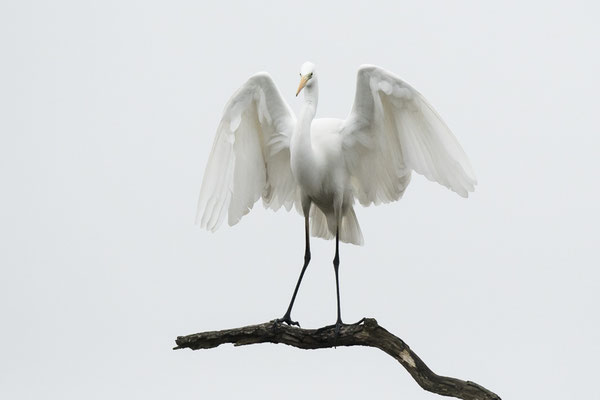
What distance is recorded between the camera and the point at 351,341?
672 centimetres

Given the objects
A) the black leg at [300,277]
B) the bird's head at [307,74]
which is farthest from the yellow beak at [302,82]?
the black leg at [300,277]

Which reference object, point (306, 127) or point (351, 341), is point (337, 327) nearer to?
point (351, 341)

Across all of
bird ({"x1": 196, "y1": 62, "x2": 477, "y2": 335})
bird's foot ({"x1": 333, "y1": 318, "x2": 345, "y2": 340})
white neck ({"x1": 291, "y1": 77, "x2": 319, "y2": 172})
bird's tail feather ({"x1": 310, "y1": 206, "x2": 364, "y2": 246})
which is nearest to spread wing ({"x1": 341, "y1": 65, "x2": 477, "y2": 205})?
bird ({"x1": 196, "y1": 62, "x2": 477, "y2": 335})

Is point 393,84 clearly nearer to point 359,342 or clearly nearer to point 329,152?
point 329,152

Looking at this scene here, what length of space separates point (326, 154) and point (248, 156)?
67 cm

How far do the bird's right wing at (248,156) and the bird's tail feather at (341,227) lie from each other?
22 centimetres

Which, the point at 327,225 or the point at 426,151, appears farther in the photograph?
the point at 327,225

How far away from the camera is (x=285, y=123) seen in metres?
7.11

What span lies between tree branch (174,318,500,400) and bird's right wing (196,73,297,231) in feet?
2.78

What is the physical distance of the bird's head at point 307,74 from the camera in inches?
267

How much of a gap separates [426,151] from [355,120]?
1.68 ft

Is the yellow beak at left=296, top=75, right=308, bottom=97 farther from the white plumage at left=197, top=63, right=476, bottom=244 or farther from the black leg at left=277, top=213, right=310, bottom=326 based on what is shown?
the black leg at left=277, top=213, right=310, bottom=326

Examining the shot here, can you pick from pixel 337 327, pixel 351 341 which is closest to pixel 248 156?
pixel 337 327

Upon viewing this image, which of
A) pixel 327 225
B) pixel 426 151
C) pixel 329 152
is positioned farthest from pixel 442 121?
pixel 327 225
